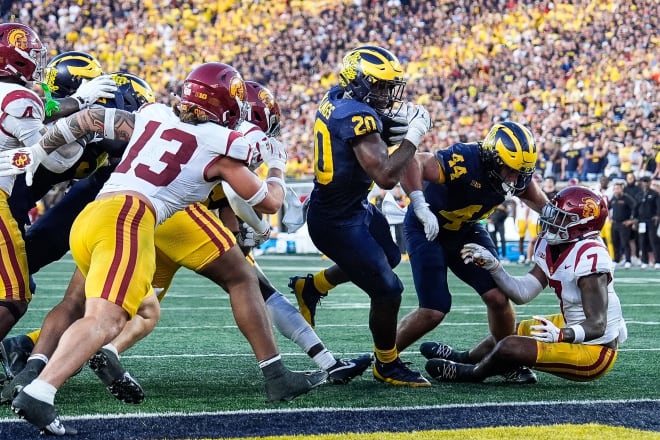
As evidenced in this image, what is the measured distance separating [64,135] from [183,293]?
289 inches

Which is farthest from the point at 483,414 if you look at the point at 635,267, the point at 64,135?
the point at 635,267

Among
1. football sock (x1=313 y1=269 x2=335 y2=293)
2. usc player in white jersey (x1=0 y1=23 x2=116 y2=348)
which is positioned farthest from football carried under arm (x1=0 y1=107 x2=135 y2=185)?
football sock (x1=313 y1=269 x2=335 y2=293)

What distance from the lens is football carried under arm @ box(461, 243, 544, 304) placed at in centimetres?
543

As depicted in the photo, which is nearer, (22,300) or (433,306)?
(22,300)

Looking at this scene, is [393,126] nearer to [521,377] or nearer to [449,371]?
[449,371]

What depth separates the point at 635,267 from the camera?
58.2ft

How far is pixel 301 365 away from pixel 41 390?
8.62ft

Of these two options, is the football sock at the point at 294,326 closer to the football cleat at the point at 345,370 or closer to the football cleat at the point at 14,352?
the football cleat at the point at 345,370

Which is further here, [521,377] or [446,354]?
[446,354]

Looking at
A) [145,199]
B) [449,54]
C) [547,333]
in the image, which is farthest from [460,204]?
[449,54]

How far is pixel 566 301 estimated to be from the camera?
5.32 metres

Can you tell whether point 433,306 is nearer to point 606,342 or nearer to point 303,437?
point 606,342

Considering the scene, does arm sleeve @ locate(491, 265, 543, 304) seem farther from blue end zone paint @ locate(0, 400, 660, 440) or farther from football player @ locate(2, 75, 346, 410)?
blue end zone paint @ locate(0, 400, 660, 440)

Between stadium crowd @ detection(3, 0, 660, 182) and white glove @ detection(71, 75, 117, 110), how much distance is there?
14672mm
